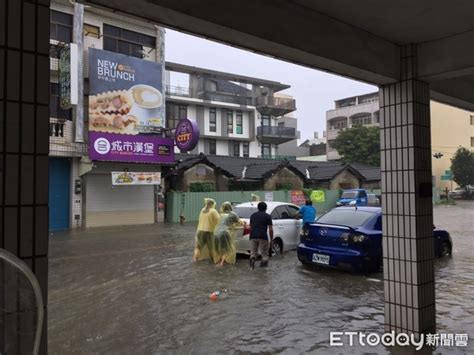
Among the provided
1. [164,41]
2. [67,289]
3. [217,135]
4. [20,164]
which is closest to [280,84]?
[217,135]

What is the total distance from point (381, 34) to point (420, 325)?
313 centimetres

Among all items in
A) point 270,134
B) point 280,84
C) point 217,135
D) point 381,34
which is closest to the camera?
point 381,34

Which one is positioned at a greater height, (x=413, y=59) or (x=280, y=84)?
(x=280, y=84)

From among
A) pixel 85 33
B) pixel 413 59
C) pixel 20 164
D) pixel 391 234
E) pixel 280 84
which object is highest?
pixel 280 84

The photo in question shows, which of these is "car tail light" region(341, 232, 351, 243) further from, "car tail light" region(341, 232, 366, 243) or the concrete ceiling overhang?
→ the concrete ceiling overhang

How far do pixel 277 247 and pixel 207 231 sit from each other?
2.13 metres

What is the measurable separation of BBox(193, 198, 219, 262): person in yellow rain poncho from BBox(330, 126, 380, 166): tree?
39980 millimetres

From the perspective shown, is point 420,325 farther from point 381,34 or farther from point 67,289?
point 67,289

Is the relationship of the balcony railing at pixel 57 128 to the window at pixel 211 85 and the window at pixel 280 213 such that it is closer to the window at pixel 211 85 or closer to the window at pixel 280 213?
the window at pixel 280 213

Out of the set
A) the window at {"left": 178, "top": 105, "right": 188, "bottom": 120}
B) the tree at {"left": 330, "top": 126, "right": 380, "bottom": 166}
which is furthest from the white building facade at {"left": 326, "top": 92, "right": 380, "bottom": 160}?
the window at {"left": 178, "top": 105, "right": 188, "bottom": 120}

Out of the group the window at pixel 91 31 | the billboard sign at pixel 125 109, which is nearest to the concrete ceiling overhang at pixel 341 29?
the billboard sign at pixel 125 109

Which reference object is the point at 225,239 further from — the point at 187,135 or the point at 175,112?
the point at 175,112

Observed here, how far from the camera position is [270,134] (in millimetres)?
42656

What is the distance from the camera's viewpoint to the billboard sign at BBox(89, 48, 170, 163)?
2056 centimetres
